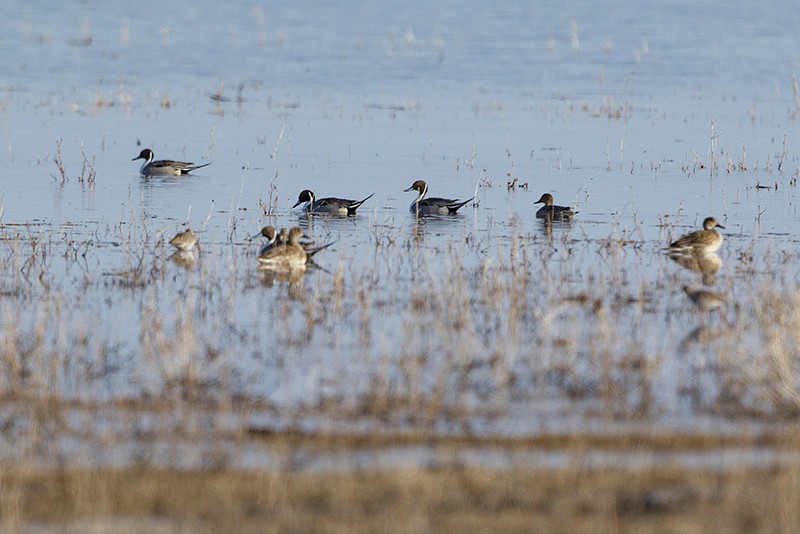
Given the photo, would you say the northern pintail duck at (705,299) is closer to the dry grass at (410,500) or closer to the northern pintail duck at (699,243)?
the northern pintail duck at (699,243)

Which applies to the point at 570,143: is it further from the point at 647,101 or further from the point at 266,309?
the point at 266,309

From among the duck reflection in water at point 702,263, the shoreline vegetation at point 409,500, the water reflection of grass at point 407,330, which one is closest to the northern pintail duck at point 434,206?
the water reflection of grass at point 407,330

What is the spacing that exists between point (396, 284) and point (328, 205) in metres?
4.47

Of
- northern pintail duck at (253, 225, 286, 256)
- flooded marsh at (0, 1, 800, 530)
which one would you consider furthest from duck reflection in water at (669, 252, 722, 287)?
northern pintail duck at (253, 225, 286, 256)

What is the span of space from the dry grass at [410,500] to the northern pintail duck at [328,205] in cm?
964

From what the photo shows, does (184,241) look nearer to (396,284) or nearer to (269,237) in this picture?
(269,237)

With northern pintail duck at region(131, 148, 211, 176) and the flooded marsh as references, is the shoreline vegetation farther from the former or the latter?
northern pintail duck at region(131, 148, 211, 176)

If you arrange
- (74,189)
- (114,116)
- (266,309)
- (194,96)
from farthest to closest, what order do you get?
(194,96) → (114,116) → (74,189) → (266,309)

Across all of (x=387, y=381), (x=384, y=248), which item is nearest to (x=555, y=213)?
(x=384, y=248)

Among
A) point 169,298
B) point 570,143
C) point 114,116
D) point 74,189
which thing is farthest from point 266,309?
point 114,116

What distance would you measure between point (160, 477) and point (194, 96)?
23.0 metres

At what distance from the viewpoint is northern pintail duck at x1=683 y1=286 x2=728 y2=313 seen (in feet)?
36.1

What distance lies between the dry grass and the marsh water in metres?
0.45

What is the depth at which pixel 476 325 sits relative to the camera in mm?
10102
